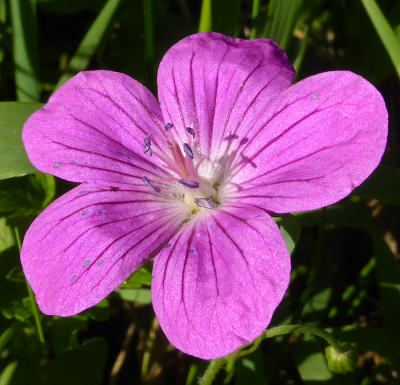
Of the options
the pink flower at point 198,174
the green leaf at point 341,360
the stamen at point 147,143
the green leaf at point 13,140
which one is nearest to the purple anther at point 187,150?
the pink flower at point 198,174

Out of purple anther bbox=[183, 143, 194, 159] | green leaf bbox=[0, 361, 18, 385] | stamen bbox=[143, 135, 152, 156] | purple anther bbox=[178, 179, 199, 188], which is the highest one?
stamen bbox=[143, 135, 152, 156]

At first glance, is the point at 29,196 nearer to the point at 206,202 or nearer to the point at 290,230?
the point at 206,202

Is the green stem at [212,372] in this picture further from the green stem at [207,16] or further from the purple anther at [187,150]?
the green stem at [207,16]

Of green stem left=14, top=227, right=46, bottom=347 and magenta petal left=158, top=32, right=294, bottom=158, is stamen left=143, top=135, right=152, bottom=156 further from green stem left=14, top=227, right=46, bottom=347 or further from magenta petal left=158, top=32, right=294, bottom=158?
green stem left=14, top=227, right=46, bottom=347

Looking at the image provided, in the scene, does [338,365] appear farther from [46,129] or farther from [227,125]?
[46,129]

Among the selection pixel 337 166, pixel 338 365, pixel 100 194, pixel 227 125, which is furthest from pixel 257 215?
pixel 338 365

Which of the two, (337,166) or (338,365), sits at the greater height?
(337,166)

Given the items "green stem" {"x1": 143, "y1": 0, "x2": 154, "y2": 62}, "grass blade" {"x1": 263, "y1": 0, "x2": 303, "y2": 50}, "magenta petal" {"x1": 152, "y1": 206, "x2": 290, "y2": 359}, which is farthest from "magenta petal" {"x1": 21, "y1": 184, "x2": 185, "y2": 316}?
"grass blade" {"x1": 263, "y1": 0, "x2": 303, "y2": 50}

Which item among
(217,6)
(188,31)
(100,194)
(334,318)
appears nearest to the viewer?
(100,194)
